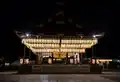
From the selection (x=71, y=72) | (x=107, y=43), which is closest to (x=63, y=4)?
(x=71, y=72)

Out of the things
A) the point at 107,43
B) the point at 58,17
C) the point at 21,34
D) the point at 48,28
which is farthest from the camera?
the point at 107,43

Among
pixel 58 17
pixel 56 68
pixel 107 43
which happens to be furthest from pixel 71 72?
pixel 107 43

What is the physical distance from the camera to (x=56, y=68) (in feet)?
160

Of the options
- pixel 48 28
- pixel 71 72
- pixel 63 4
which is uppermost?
pixel 63 4

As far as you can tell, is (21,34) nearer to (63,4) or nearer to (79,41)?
(79,41)

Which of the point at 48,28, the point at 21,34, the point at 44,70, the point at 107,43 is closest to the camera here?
the point at 21,34

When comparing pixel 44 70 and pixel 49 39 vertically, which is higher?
pixel 49 39

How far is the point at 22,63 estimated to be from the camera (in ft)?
164

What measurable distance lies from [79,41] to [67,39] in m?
2.71

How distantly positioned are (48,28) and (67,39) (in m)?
6.60

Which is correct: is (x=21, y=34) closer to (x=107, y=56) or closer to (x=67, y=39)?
(x=67, y=39)

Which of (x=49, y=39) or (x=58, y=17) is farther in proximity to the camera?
(x=58, y=17)

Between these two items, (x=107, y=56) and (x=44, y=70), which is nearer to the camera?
(x=44, y=70)

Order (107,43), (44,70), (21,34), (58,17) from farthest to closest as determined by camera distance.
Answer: (107,43)
(58,17)
(44,70)
(21,34)
